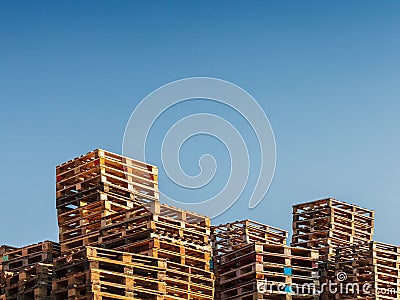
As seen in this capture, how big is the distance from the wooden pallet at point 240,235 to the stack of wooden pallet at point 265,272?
25cm

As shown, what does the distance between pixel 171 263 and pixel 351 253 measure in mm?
4786

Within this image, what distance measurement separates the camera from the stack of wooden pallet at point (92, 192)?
19.0m

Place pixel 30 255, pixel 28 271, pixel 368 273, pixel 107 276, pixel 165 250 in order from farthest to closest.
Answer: pixel 368 273, pixel 30 255, pixel 165 250, pixel 28 271, pixel 107 276

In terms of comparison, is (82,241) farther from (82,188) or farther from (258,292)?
(258,292)

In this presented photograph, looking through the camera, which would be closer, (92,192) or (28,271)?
(28,271)

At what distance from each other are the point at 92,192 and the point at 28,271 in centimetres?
256

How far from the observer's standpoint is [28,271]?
17.5 meters

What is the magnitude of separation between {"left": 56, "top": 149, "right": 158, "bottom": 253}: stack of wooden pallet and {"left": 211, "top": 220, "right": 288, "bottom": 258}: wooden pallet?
214 centimetres

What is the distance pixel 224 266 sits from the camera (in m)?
19.9

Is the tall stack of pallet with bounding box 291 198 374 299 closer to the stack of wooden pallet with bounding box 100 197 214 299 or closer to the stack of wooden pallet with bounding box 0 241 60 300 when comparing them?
the stack of wooden pallet with bounding box 100 197 214 299

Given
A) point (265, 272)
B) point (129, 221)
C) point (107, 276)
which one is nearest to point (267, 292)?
point (265, 272)

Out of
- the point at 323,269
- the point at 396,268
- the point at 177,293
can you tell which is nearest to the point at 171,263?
the point at 177,293

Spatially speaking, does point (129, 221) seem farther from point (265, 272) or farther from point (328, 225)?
point (328, 225)

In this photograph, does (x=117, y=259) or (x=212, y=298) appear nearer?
(x=117, y=259)
